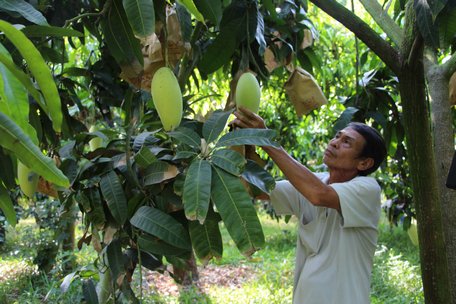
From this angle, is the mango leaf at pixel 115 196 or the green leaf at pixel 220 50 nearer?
the mango leaf at pixel 115 196

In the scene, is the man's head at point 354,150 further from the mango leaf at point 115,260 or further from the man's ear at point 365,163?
the mango leaf at point 115,260

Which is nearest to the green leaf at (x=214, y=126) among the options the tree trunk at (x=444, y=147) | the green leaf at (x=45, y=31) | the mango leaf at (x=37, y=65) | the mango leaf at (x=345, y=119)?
the green leaf at (x=45, y=31)

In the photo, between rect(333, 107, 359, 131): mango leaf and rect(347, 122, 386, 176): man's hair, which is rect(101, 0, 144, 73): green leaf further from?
rect(333, 107, 359, 131): mango leaf

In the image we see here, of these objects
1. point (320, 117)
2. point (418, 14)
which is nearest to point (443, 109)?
point (418, 14)

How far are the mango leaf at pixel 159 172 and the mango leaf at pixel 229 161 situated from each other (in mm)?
90

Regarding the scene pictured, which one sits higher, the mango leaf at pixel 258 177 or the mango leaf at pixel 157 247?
the mango leaf at pixel 258 177

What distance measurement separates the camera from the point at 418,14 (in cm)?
119

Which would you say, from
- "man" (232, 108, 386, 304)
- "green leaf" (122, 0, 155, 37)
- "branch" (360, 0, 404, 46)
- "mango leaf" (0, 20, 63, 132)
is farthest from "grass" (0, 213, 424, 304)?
"mango leaf" (0, 20, 63, 132)

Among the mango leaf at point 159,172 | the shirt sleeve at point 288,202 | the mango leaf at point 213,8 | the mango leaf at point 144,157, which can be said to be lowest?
the shirt sleeve at point 288,202

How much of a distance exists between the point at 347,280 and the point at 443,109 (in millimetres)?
572

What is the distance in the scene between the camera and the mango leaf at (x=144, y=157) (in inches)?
42.6

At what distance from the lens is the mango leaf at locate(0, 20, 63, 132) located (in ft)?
1.82

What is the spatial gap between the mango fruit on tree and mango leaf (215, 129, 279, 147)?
11 centimetres

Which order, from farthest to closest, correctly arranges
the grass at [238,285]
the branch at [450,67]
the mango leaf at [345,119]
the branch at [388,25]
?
1. the grass at [238,285]
2. the mango leaf at [345,119]
3. the branch at [388,25]
4. the branch at [450,67]
